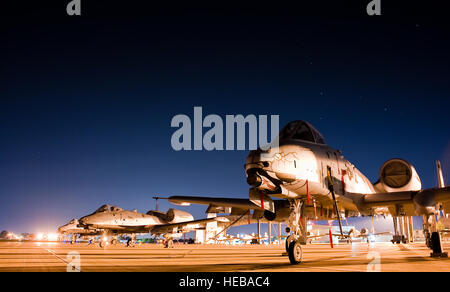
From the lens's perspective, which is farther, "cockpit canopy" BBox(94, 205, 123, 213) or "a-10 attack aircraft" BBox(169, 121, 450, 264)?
"cockpit canopy" BBox(94, 205, 123, 213)

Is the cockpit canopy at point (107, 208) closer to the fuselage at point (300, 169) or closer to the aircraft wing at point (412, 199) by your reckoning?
the fuselage at point (300, 169)

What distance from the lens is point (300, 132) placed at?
9.18 metres

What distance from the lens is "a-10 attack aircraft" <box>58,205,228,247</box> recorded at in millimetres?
28062

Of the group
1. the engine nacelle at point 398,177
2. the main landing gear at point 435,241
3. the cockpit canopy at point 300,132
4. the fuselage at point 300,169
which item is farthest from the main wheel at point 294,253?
the engine nacelle at point 398,177

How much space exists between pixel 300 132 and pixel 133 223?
25182 mm

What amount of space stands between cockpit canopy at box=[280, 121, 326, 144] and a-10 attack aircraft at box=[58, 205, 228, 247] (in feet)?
60.0

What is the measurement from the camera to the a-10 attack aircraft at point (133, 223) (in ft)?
92.1

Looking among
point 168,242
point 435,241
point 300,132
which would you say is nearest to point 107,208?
point 168,242

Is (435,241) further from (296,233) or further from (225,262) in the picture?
(225,262)

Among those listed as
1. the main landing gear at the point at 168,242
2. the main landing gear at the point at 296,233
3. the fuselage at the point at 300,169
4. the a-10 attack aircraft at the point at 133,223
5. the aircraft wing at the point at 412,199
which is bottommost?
the main landing gear at the point at 168,242

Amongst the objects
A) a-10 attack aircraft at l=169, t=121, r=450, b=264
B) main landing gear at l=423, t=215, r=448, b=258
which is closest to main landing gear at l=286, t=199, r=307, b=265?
a-10 attack aircraft at l=169, t=121, r=450, b=264

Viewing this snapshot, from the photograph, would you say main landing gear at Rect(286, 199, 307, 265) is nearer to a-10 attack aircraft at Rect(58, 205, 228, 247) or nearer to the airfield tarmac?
the airfield tarmac

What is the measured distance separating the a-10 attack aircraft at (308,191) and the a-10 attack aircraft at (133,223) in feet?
52.7
